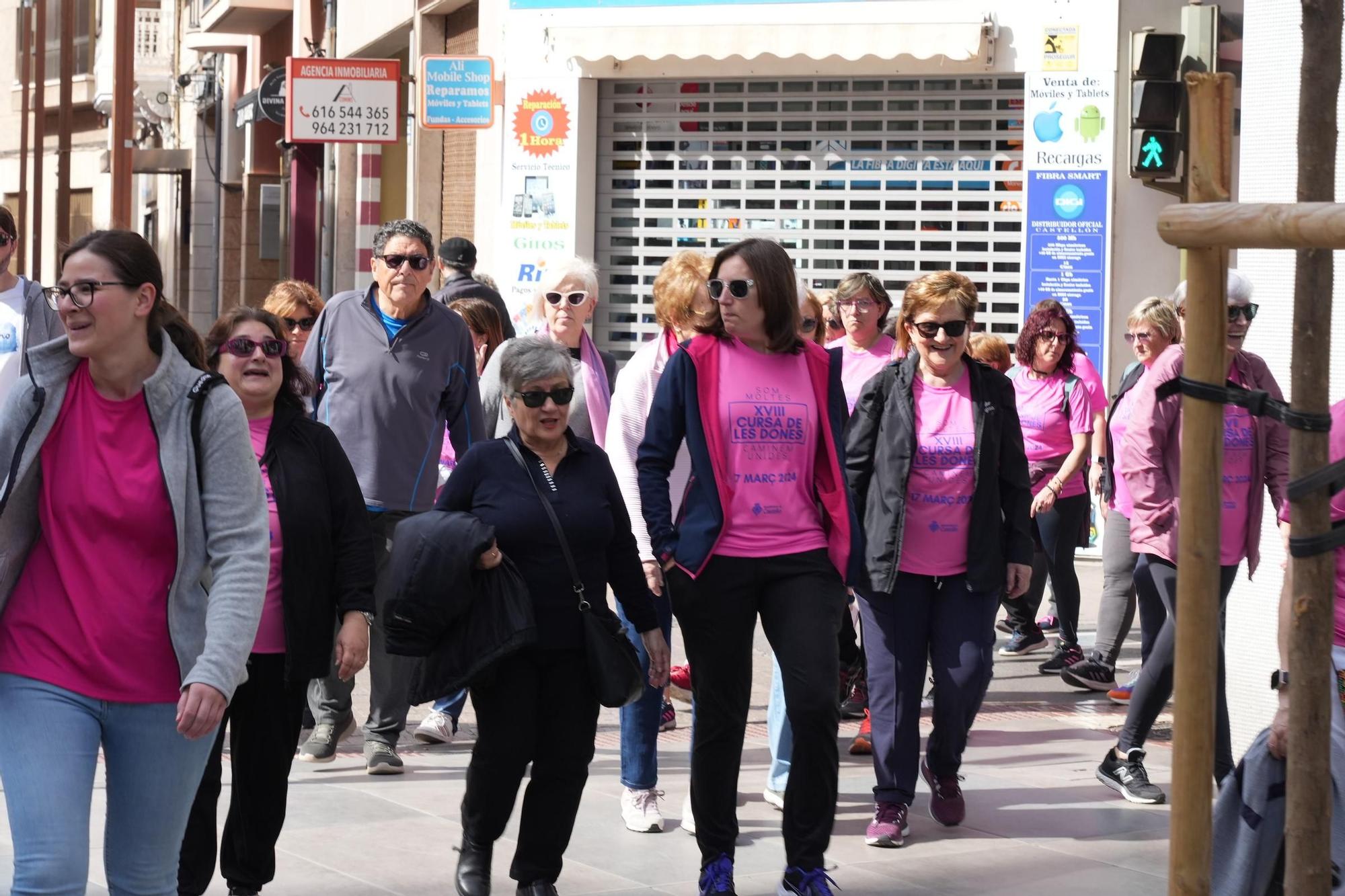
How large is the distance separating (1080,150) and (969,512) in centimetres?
877

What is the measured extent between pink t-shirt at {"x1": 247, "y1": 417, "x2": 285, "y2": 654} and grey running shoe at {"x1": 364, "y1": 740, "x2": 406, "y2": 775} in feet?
6.92

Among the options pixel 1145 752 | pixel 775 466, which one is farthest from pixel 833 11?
pixel 775 466

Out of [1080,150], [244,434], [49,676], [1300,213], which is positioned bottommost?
[49,676]

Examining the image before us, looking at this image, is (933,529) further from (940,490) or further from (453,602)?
(453,602)

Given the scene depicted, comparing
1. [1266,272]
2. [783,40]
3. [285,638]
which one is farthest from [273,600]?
[783,40]

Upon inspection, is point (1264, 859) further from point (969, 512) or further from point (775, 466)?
point (969, 512)

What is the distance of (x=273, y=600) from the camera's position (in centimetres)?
495

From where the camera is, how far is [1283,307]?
22.1 feet

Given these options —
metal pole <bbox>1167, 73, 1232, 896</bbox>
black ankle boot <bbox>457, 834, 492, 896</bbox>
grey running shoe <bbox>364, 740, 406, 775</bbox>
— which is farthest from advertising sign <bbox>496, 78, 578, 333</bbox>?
metal pole <bbox>1167, 73, 1232, 896</bbox>

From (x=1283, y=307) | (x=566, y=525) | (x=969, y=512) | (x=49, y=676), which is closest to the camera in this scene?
(x=49, y=676)

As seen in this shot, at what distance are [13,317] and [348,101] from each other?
33.1 ft

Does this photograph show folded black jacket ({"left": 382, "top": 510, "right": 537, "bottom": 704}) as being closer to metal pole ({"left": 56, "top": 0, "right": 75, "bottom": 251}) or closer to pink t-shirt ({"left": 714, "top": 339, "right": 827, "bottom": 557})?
pink t-shirt ({"left": 714, "top": 339, "right": 827, "bottom": 557})

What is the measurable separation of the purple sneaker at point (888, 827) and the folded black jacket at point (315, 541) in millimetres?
2039

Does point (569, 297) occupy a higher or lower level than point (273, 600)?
higher
